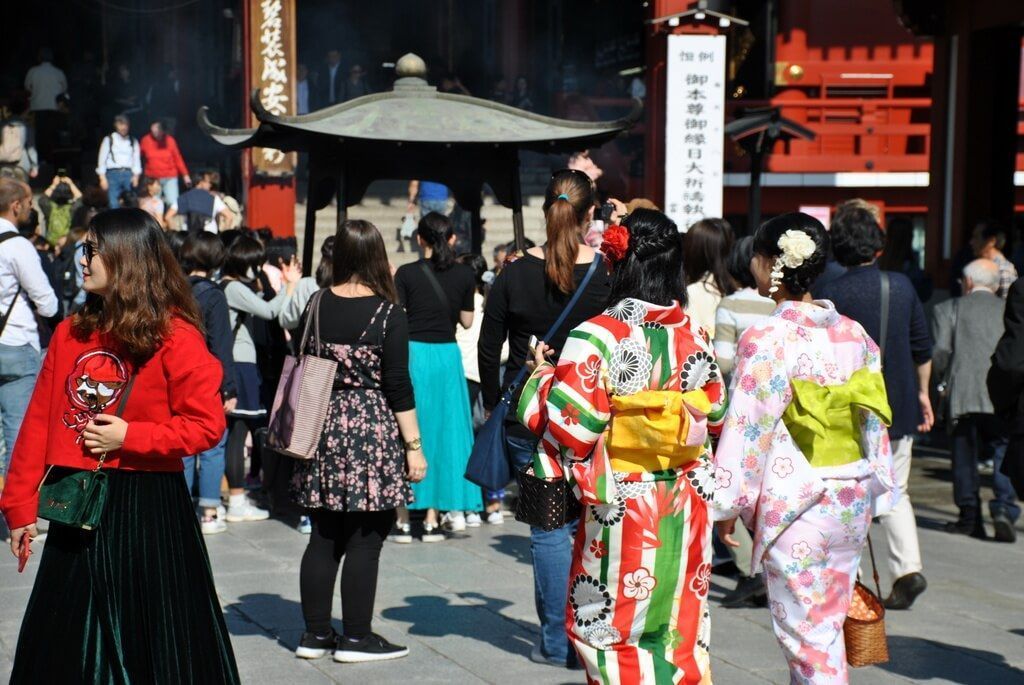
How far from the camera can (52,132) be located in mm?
20156

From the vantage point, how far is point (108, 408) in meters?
3.62

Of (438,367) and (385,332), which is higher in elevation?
(385,332)

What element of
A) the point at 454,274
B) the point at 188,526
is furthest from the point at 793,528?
the point at 454,274

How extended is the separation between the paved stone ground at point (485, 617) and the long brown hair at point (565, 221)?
61.1 inches

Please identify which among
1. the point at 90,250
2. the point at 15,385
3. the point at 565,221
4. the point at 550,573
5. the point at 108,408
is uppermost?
the point at 565,221

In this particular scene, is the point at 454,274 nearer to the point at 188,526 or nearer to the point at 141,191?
the point at 188,526

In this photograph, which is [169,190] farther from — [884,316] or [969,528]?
[884,316]

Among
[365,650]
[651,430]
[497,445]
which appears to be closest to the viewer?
[651,430]

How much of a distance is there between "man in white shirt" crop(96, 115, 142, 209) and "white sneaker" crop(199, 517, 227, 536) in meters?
10.6

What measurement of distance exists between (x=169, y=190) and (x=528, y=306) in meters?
14.0

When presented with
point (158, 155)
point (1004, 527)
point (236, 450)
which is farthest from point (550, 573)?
point (158, 155)

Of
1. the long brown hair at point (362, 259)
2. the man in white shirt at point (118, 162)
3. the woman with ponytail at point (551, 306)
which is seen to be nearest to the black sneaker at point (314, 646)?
the woman with ponytail at point (551, 306)

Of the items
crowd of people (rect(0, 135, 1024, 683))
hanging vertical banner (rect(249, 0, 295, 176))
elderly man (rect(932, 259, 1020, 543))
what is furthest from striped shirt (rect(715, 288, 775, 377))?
hanging vertical banner (rect(249, 0, 295, 176))

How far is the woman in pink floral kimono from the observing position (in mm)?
4148
